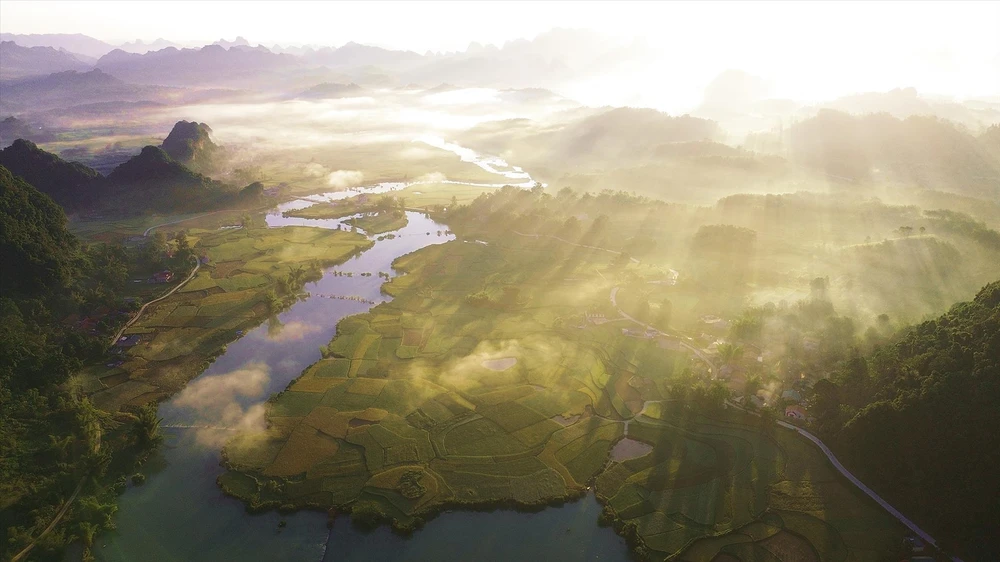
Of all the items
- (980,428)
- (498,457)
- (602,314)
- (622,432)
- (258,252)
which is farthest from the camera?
(258,252)

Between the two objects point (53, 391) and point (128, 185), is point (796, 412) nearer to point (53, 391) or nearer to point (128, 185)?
point (53, 391)

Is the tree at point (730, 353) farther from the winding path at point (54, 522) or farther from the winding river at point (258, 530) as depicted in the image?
the winding path at point (54, 522)

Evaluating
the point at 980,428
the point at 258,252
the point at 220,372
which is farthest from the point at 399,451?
the point at 258,252

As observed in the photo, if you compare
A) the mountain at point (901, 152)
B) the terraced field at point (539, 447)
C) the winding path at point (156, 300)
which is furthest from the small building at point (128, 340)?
the mountain at point (901, 152)

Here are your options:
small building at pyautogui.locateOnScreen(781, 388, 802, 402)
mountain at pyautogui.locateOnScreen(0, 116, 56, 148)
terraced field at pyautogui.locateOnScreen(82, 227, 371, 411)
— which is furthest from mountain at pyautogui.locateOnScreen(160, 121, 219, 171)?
small building at pyautogui.locateOnScreen(781, 388, 802, 402)

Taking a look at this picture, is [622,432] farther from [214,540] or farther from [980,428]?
[214,540]
